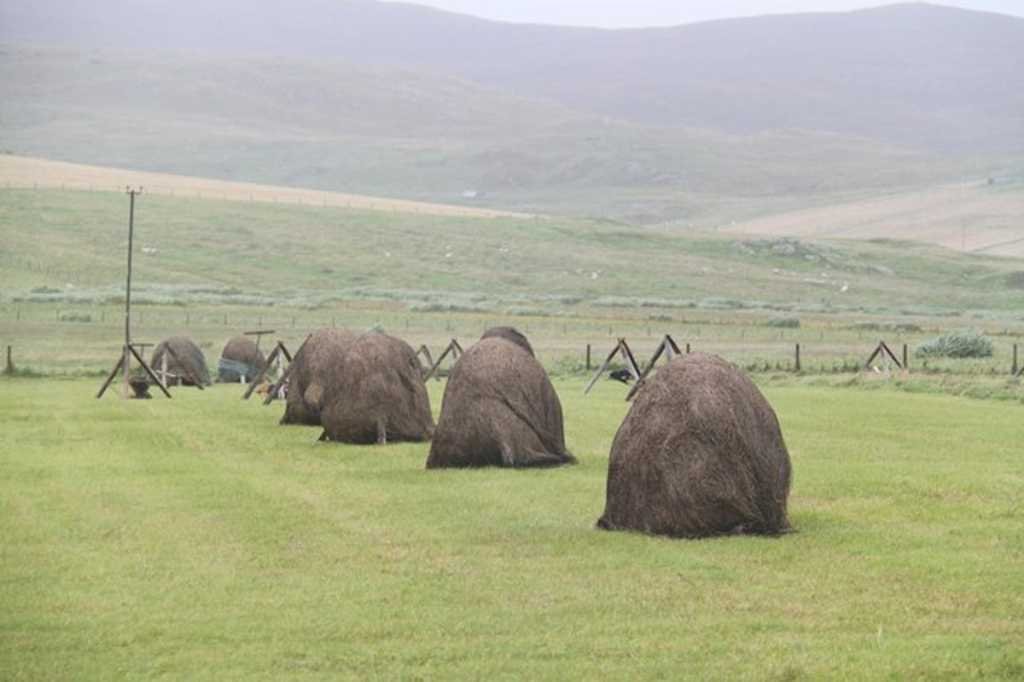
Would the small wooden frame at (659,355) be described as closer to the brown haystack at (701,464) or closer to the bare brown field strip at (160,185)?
the brown haystack at (701,464)

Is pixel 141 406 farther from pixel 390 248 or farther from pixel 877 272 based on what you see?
pixel 877 272

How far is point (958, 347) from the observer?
7188cm

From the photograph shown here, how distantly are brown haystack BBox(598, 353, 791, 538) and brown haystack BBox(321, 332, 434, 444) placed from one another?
12948mm

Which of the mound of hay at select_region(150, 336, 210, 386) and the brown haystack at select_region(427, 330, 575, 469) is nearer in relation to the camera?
the brown haystack at select_region(427, 330, 575, 469)

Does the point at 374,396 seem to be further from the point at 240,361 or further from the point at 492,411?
the point at 240,361

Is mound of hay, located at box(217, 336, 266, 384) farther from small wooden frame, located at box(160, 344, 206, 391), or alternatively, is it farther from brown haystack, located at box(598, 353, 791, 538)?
brown haystack, located at box(598, 353, 791, 538)

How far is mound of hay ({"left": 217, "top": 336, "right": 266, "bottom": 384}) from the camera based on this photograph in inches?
2419

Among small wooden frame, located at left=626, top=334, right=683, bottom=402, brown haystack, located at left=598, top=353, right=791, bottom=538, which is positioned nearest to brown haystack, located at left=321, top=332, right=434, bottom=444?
small wooden frame, located at left=626, top=334, right=683, bottom=402

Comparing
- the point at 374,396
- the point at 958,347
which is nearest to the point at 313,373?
the point at 374,396

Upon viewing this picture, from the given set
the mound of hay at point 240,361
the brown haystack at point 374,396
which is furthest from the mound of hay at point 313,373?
the mound of hay at point 240,361

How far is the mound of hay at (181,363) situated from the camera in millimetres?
58438

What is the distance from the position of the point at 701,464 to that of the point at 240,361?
41698 millimetres

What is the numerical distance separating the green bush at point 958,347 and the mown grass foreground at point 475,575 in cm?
3930

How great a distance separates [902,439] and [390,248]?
114 meters
